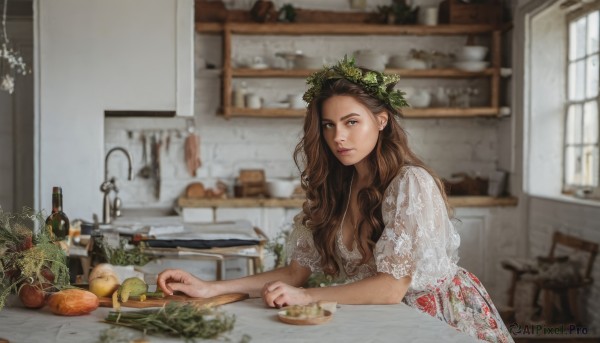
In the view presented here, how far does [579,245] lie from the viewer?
5051 millimetres

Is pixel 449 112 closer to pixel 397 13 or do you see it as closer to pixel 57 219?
pixel 397 13

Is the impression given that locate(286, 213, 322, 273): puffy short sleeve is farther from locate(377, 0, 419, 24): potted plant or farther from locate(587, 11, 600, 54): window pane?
locate(377, 0, 419, 24): potted plant

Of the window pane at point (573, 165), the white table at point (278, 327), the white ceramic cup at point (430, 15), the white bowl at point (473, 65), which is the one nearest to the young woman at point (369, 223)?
the white table at point (278, 327)

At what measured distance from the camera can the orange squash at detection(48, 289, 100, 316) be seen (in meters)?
1.91

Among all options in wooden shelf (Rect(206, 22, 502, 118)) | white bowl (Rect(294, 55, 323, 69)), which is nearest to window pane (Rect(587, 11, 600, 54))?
wooden shelf (Rect(206, 22, 502, 118))

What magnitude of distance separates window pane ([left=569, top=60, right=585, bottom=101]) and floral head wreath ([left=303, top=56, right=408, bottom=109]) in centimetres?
382

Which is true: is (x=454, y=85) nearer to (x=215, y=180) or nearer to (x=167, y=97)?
(x=215, y=180)

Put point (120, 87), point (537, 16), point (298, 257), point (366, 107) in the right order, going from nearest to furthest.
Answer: point (366, 107) → point (298, 257) → point (120, 87) → point (537, 16)

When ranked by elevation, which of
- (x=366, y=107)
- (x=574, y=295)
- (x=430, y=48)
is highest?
(x=430, y=48)

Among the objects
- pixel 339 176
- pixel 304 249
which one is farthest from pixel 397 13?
pixel 304 249

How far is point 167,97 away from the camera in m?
4.95

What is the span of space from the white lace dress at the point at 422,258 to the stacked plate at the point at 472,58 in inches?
169

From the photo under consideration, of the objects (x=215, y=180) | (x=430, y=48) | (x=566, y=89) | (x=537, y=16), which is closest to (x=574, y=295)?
(x=566, y=89)

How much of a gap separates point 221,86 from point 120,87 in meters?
1.89
